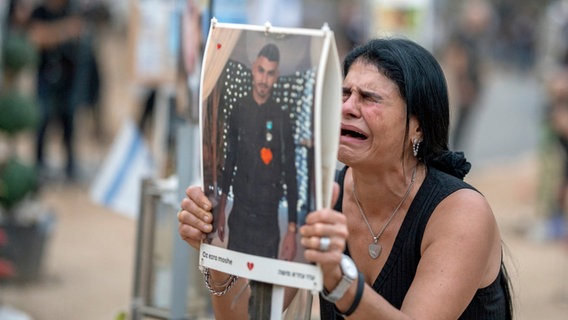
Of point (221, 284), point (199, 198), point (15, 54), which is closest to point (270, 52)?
point (199, 198)

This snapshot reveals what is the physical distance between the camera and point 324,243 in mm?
2352

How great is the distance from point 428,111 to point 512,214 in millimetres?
8022

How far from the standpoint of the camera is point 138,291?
15.3ft

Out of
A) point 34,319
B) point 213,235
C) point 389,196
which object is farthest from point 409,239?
point 34,319

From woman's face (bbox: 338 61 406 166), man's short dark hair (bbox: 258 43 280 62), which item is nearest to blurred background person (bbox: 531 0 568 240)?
woman's face (bbox: 338 61 406 166)

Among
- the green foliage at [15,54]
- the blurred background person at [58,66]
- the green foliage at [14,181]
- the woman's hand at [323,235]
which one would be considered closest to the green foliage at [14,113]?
the green foliage at [15,54]

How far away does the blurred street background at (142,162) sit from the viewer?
5.34m

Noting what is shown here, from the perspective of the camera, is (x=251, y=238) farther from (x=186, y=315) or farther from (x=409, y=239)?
(x=186, y=315)

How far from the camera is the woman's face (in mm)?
2838

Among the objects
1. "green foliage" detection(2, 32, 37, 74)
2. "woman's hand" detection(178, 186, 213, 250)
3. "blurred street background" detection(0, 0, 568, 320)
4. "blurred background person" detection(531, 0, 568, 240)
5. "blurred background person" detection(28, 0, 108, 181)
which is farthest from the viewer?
"blurred background person" detection(28, 0, 108, 181)

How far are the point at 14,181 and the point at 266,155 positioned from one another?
14.2ft

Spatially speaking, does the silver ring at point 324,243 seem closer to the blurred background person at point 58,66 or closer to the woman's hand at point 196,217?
the woman's hand at point 196,217

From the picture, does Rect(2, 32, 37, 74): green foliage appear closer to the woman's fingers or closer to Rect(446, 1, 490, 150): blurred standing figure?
the woman's fingers

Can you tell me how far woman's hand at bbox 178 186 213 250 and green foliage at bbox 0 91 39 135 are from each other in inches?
176
